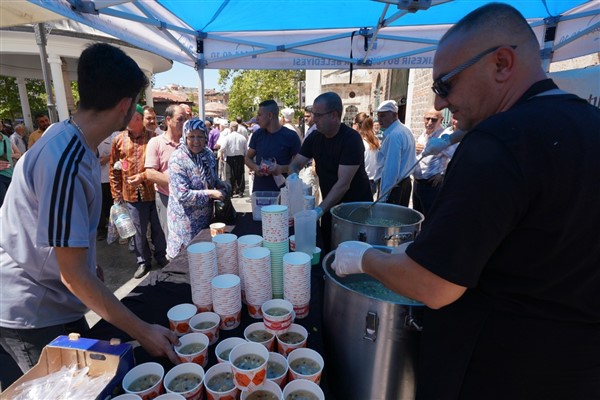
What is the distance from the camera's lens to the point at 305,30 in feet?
12.5

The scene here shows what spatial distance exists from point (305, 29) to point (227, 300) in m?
3.57

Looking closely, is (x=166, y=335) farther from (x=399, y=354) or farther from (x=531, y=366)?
(x=531, y=366)

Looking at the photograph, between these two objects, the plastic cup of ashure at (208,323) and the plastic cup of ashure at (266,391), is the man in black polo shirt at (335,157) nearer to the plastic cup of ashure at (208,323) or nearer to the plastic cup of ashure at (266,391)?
the plastic cup of ashure at (208,323)

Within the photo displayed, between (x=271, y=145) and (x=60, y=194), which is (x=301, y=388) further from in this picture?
(x=271, y=145)

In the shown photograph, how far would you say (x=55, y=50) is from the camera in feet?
26.4

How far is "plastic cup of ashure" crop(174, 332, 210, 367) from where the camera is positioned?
3.49 ft

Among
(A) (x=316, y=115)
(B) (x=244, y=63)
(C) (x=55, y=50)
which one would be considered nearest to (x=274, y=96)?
(C) (x=55, y=50)

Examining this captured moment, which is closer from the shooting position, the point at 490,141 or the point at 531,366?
the point at 490,141

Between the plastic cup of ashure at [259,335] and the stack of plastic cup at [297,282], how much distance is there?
8.4 inches

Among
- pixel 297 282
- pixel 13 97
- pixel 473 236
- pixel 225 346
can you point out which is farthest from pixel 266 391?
pixel 13 97

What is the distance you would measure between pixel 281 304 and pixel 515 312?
0.83 m

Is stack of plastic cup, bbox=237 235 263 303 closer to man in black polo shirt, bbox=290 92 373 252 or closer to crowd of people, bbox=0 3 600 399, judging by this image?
crowd of people, bbox=0 3 600 399

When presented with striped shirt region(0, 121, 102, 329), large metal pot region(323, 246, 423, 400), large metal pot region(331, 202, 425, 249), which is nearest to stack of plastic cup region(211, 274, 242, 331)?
large metal pot region(323, 246, 423, 400)

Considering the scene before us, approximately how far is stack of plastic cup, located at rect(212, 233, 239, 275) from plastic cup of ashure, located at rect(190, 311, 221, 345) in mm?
271
